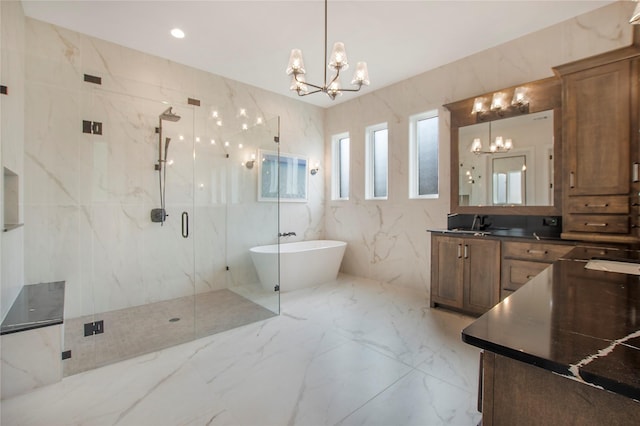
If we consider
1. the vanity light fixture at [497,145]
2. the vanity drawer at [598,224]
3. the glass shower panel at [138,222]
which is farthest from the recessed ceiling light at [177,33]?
the vanity drawer at [598,224]

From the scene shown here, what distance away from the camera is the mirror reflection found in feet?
10.3

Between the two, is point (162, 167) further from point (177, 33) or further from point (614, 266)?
point (614, 266)

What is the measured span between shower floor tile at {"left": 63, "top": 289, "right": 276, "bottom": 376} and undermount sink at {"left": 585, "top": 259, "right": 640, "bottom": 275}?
280 centimetres

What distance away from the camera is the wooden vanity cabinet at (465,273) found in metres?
3.09

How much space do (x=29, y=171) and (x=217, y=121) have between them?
2022mm

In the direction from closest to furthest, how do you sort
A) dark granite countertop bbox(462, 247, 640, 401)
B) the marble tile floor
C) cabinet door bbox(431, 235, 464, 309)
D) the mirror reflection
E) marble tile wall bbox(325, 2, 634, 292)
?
1. dark granite countertop bbox(462, 247, 640, 401)
2. the marble tile floor
3. marble tile wall bbox(325, 2, 634, 292)
4. the mirror reflection
5. cabinet door bbox(431, 235, 464, 309)

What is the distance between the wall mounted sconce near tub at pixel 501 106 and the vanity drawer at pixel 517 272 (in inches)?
63.8

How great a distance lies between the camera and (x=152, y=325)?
3029 millimetres

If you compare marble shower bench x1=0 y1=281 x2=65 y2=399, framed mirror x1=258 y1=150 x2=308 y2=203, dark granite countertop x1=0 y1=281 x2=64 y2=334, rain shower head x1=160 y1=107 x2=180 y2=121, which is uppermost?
rain shower head x1=160 y1=107 x2=180 y2=121

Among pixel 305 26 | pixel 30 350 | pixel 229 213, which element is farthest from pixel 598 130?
pixel 30 350

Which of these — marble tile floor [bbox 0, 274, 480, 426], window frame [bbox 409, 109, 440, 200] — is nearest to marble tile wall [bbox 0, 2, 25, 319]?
marble tile floor [bbox 0, 274, 480, 426]

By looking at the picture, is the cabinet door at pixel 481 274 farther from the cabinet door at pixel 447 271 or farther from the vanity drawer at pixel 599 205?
the vanity drawer at pixel 599 205

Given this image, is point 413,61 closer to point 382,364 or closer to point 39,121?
point 382,364

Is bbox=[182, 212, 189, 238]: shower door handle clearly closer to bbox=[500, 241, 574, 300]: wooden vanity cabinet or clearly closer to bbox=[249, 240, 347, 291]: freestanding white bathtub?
bbox=[249, 240, 347, 291]: freestanding white bathtub
